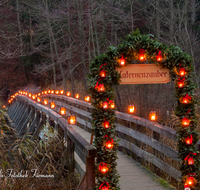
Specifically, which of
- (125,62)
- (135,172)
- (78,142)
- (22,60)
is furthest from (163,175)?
(22,60)

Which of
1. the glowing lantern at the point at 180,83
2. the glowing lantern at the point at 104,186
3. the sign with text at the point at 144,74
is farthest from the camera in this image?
the sign with text at the point at 144,74

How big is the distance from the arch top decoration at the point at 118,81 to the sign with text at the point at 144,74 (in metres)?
0.14

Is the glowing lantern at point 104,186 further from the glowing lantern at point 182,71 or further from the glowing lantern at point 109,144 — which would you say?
the glowing lantern at point 182,71

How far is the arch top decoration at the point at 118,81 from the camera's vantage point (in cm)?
437

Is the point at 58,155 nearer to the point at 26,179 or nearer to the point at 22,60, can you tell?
the point at 26,179

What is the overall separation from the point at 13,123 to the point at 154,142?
1146cm

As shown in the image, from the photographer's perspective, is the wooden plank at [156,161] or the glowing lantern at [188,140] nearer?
the glowing lantern at [188,140]

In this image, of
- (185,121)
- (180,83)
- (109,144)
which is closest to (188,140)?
(185,121)

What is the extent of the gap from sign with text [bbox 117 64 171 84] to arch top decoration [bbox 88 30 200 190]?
0.14 m

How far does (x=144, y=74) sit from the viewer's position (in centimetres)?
463

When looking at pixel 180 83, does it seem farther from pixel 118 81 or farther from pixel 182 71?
pixel 118 81

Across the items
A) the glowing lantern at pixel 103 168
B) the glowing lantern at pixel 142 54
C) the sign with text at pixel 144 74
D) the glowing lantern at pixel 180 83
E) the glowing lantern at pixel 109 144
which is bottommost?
the glowing lantern at pixel 103 168

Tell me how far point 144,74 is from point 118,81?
48 cm

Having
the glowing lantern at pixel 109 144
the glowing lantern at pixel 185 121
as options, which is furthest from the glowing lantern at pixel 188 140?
the glowing lantern at pixel 109 144
